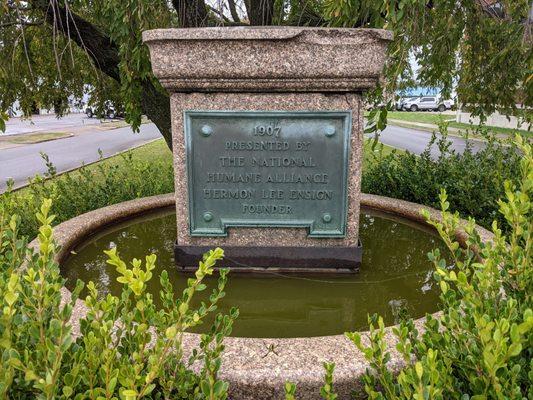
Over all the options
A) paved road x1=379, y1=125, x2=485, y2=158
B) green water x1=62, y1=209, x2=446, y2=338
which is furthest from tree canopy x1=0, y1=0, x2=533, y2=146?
paved road x1=379, y1=125, x2=485, y2=158

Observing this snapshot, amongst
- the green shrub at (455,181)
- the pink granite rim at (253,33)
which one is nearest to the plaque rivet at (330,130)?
the pink granite rim at (253,33)

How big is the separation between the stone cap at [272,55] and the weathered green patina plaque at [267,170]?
0.23 metres

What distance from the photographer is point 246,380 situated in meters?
1.73

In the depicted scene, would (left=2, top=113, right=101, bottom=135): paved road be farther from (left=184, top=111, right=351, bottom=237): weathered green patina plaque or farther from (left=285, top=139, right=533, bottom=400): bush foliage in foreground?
→ (left=285, top=139, right=533, bottom=400): bush foliage in foreground

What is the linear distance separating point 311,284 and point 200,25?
14.1 ft

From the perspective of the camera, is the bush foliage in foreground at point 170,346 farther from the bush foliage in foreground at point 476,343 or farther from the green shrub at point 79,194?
the green shrub at point 79,194

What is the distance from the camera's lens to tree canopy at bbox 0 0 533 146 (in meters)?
4.14

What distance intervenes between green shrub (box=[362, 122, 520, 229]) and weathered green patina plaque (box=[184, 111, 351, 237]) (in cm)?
135

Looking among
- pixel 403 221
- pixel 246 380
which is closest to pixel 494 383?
pixel 246 380

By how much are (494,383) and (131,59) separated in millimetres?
4286

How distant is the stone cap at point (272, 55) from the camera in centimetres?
263

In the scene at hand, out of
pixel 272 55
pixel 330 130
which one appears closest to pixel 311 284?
pixel 330 130

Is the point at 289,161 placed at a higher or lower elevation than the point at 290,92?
lower

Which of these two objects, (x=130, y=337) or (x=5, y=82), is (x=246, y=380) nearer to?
(x=130, y=337)
